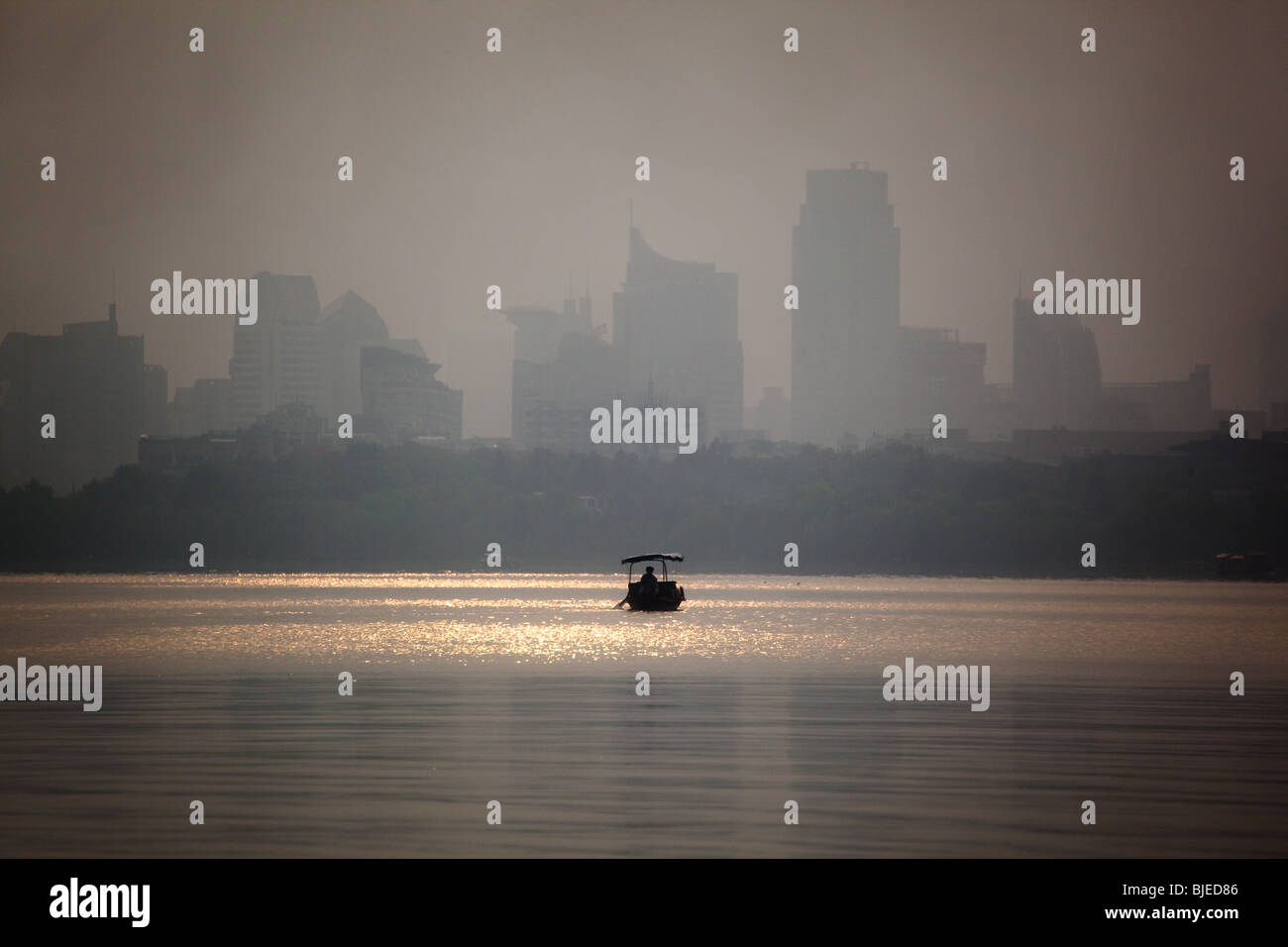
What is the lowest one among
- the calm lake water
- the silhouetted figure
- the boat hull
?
the calm lake water

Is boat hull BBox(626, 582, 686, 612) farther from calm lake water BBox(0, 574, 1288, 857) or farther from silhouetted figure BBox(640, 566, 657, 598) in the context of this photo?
calm lake water BBox(0, 574, 1288, 857)

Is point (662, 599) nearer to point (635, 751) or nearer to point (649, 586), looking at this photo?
point (649, 586)

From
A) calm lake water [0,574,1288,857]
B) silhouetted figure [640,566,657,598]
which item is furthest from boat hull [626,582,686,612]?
calm lake water [0,574,1288,857]

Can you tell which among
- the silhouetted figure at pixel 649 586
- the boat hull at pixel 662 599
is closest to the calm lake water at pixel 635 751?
the boat hull at pixel 662 599

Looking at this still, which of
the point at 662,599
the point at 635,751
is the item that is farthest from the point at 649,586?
the point at 635,751

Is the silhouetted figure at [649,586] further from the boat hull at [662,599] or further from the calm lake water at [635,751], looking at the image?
the calm lake water at [635,751]

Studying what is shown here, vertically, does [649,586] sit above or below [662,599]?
above

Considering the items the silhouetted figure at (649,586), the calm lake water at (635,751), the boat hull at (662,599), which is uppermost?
the silhouetted figure at (649,586)
